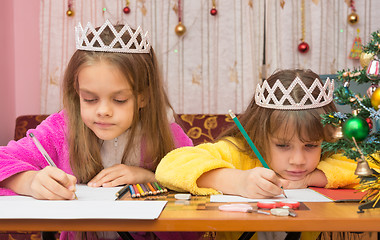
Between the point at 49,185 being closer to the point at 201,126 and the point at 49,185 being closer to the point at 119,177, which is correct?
the point at 119,177

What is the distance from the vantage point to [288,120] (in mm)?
1033

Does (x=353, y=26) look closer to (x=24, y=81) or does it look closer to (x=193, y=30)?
(x=193, y=30)

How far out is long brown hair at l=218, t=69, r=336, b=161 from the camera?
3.34 ft

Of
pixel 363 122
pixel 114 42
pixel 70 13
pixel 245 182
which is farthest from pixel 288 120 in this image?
pixel 70 13

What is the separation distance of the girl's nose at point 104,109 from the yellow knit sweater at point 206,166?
17 centimetres

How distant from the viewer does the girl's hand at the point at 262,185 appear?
824 mm

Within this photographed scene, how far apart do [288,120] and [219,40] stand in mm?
1678

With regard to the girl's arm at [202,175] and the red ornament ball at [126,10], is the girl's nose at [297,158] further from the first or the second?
the red ornament ball at [126,10]

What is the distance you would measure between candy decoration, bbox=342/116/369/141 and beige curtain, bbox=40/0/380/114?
196 centimetres

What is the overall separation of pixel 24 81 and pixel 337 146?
2413 mm

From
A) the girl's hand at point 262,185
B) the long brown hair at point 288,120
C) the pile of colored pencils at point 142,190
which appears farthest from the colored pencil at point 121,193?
the long brown hair at point 288,120

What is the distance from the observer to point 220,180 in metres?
0.91

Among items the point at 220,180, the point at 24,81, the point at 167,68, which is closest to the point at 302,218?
the point at 220,180

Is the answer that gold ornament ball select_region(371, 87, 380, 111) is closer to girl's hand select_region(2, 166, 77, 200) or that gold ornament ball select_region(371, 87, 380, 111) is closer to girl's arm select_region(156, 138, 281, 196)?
girl's arm select_region(156, 138, 281, 196)
